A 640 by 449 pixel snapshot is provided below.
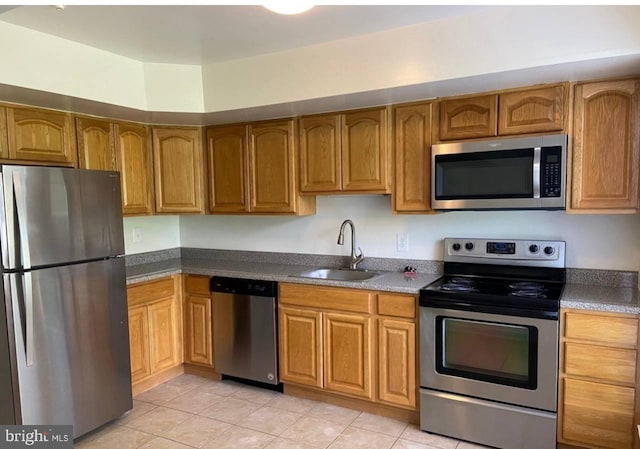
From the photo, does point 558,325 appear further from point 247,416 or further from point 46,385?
point 46,385

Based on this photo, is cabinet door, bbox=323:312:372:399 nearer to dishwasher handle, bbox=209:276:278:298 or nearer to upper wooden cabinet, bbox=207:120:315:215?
dishwasher handle, bbox=209:276:278:298

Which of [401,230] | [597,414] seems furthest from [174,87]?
[597,414]

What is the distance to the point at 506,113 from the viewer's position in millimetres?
2605

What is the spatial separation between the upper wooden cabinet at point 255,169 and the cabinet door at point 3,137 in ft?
4.53

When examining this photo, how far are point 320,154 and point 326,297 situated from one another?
100cm

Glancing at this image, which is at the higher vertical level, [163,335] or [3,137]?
[3,137]

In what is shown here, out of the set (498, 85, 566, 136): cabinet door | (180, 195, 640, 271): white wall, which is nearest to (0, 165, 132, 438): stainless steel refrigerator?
(180, 195, 640, 271): white wall

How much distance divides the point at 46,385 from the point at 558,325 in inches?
109

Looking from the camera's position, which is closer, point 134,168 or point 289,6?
point 289,6

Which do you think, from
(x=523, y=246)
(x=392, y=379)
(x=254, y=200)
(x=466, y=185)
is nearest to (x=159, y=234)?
(x=254, y=200)

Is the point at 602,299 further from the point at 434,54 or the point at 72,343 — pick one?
the point at 72,343

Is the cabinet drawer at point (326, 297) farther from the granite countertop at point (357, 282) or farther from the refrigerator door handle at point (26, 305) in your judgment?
the refrigerator door handle at point (26, 305)

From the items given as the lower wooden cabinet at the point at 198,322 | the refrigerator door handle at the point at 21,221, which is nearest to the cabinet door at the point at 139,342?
the lower wooden cabinet at the point at 198,322

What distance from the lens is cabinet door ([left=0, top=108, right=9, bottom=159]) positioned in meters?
2.64
